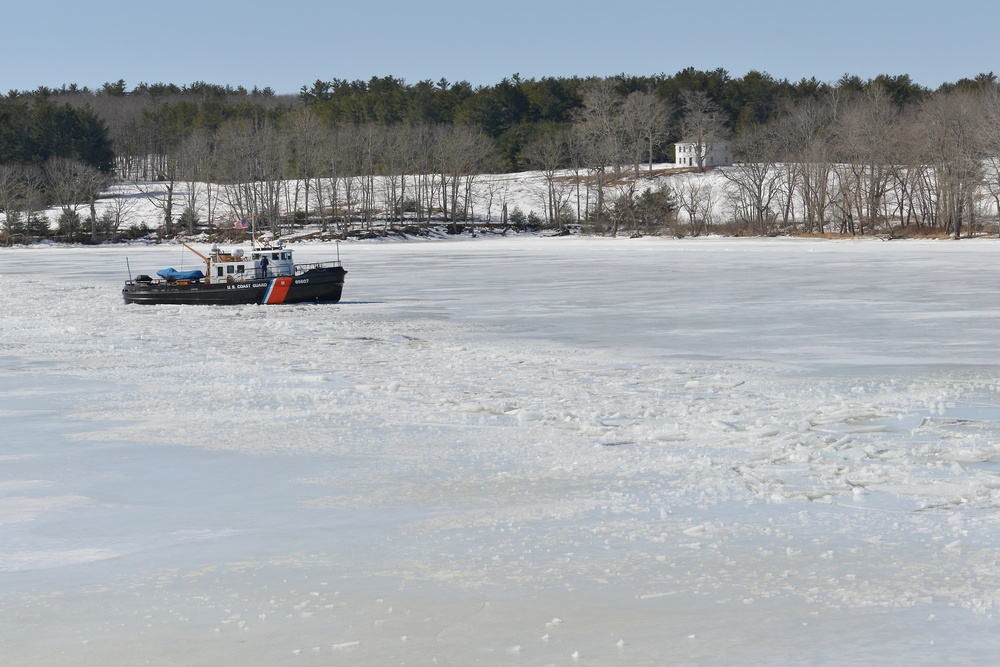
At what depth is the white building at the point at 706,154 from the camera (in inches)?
5276

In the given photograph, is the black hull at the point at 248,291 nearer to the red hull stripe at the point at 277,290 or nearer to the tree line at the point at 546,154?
the red hull stripe at the point at 277,290

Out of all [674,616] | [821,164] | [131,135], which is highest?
[131,135]

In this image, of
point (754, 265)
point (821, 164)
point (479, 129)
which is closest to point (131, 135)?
point (479, 129)

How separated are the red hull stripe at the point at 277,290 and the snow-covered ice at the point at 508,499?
14.7 metres

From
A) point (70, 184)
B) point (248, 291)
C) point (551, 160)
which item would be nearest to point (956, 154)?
point (551, 160)

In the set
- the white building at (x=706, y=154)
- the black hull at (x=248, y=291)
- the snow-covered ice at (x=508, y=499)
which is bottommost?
the snow-covered ice at (x=508, y=499)

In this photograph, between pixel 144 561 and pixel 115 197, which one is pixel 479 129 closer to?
pixel 115 197

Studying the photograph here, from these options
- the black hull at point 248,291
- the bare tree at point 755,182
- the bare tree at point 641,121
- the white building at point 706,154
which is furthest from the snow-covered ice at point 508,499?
the white building at point 706,154

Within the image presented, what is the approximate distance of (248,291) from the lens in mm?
36438

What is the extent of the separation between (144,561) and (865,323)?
17926mm

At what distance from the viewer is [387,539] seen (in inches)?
317

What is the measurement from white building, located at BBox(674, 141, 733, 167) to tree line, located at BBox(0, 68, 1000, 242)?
1294 mm

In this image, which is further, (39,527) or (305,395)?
(305,395)

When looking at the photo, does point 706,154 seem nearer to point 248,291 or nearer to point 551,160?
point 551,160
